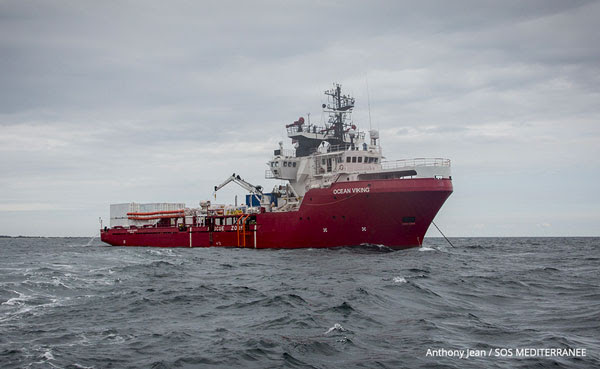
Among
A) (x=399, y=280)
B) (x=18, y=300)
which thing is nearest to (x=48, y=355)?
(x=18, y=300)

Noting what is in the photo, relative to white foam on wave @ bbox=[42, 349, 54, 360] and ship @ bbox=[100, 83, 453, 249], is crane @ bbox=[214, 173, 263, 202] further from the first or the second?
white foam on wave @ bbox=[42, 349, 54, 360]

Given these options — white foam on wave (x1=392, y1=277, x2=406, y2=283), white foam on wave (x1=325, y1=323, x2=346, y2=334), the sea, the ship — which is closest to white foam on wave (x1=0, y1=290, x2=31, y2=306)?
the sea

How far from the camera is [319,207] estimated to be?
36.2 metres

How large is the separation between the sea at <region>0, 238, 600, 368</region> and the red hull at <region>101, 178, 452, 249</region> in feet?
32.6

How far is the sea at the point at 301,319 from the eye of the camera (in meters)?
9.94

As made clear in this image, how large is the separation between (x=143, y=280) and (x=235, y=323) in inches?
380

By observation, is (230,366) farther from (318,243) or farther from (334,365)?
(318,243)

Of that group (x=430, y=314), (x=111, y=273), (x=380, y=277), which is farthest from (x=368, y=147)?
(x=430, y=314)

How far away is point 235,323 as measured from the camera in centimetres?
1310

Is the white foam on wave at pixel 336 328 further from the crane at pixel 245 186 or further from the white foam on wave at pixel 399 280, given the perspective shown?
the crane at pixel 245 186

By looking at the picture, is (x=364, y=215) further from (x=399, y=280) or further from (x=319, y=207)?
(x=399, y=280)

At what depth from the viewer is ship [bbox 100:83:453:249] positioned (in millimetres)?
34062

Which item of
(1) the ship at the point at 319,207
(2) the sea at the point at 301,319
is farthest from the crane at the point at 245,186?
(2) the sea at the point at 301,319

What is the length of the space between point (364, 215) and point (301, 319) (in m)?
22.0
